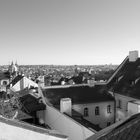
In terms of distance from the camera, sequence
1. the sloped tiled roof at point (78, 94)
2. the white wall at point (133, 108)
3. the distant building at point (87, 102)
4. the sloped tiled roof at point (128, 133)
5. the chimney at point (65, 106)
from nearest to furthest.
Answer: the sloped tiled roof at point (128, 133), the white wall at point (133, 108), the chimney at point (65, 106), the distant building at point (87, 102), the sloped tiled roof at point (78, 94)

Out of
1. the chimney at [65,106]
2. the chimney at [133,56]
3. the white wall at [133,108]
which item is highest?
the chimney at [133,56]

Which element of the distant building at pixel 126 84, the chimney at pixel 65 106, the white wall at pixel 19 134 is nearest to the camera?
the white wall at pixel 19 134

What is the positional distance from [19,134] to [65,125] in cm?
1013

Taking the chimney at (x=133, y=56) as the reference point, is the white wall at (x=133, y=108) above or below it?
below

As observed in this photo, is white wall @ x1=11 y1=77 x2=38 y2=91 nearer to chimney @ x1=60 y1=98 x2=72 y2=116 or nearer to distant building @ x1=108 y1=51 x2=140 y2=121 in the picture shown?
distant building @ x1=108 y1=51 x2=140 y2=121

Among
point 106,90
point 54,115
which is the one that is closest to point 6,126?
point 54,115

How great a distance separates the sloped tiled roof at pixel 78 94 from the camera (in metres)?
23.4

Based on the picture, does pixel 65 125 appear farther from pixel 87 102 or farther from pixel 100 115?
pixel 100 115

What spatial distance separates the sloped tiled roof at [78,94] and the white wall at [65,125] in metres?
1.64

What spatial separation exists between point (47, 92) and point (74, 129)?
8697 millimetres

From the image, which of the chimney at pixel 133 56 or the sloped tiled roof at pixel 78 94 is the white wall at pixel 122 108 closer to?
the sloped tiled roof at pixel 78 94

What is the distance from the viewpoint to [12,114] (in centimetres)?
1523

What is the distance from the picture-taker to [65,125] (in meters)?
18.3

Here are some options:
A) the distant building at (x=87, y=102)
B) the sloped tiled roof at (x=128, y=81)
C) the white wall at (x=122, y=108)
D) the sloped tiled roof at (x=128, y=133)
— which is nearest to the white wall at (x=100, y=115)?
the distant building at (x=87, y=102)
